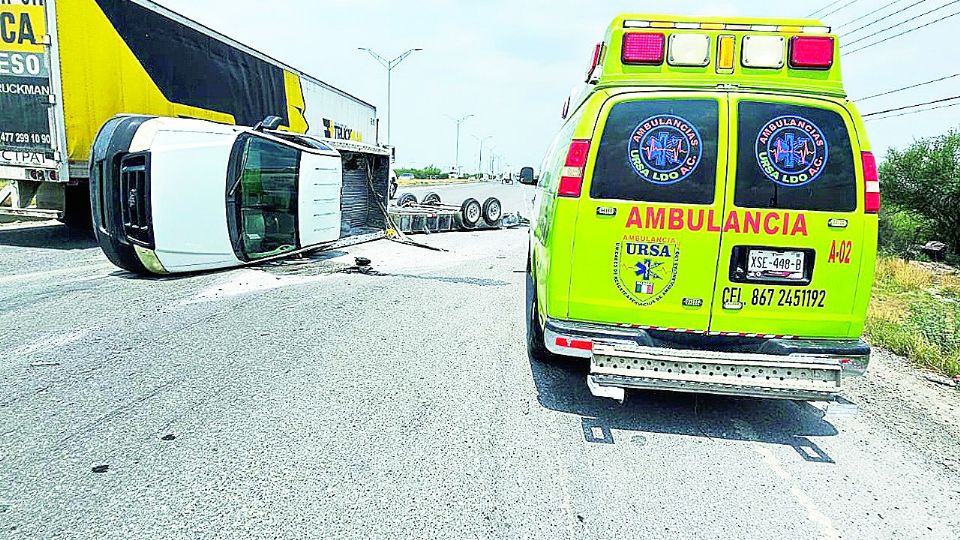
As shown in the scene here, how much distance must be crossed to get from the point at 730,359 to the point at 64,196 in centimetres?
A: 1088

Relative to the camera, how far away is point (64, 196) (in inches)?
407

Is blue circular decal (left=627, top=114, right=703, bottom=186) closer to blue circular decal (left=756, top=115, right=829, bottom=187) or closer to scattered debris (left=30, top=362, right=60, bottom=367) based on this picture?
blue circular decal (left=756, top=115, right=829, bottom=187)

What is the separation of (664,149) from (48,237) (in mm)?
11620

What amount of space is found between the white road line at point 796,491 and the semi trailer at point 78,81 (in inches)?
262

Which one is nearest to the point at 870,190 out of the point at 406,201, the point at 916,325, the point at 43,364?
the point at 916,325

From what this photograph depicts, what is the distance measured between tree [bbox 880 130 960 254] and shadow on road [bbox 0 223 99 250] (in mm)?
29173

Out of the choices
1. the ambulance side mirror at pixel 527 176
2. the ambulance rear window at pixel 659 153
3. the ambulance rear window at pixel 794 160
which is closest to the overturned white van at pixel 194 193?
the ambulance side mirror at pixel 527 176

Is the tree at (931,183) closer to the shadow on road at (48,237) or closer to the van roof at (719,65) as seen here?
the van roof at (719,65)

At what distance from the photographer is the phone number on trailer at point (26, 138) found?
9.41m

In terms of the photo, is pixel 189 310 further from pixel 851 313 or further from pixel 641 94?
pixel 851 313

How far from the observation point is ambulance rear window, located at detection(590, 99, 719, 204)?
380 cm

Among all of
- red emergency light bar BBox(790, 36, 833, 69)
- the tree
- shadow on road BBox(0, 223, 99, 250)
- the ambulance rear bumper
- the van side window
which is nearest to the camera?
the ambulance rear bumper

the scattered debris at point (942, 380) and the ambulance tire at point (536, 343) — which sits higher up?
the ambulance tire at point (536, 343)

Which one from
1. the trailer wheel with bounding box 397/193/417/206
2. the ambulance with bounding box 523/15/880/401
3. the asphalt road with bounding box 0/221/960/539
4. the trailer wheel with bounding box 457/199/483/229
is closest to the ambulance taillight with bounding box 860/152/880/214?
the ambulance with bounding box 523/15/880/401
